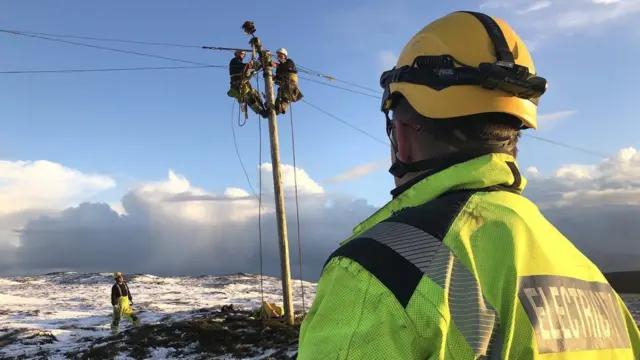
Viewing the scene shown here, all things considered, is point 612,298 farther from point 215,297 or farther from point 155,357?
point 215,297

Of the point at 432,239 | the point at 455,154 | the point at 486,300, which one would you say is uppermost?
the point at 455,154

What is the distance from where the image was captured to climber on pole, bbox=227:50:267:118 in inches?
486

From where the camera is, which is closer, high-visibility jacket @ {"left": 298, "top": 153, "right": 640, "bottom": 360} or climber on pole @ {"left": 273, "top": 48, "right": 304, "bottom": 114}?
high-visibility jacket @ {"left": 298, "top": 153, "right": 640, "bottom": 360}

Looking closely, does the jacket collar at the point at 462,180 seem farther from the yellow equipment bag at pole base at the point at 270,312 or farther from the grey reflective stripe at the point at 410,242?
the yellow equipment bag at pole base at the point at 270,312

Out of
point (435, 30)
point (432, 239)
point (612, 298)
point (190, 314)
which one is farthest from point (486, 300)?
point (190, 314)

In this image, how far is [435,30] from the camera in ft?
6.05

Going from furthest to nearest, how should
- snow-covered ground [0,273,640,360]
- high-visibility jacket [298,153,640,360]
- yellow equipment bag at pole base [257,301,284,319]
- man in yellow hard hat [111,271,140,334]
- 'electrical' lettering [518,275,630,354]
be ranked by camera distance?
man in yellow hard hat [111,271,140,334], yellow equipment bag at pole base [257,301,284,319], snow-covered ground [0,273,640,360], 'electrical' lettering [518,275,630,354], high-visibility jacket [298,153,640,360]

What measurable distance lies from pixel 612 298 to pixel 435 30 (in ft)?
3.74

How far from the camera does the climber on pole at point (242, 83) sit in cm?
1234

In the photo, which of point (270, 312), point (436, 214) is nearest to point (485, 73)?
point (436, 214)

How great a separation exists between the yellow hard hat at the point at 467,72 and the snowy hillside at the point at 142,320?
31.8 feet

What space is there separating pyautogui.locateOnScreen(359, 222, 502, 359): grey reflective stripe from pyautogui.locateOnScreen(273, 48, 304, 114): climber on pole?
39.2 ft

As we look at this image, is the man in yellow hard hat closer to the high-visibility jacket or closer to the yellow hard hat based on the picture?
the yellow hard hat

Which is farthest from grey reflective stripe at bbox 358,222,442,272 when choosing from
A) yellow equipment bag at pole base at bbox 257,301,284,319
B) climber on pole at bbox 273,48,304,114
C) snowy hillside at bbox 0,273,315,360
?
yellow equipment bag at pole base at bbox 257,301,284,319
